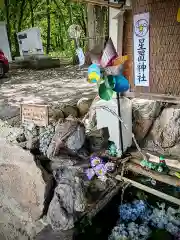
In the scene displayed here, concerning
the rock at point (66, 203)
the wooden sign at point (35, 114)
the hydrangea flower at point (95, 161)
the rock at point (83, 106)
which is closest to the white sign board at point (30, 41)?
the rock at point (83, 106)

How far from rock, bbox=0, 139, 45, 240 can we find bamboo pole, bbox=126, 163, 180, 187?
1422mm

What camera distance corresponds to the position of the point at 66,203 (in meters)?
3.13

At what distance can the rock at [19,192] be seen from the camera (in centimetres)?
342

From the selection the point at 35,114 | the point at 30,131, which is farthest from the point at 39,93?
the point at 30,131

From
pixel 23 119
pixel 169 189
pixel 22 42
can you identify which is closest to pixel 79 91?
pixel 23 119

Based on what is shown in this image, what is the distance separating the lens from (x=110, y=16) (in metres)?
3.62

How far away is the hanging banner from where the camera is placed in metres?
3.26

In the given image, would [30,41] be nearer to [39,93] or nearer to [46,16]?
[39,93]

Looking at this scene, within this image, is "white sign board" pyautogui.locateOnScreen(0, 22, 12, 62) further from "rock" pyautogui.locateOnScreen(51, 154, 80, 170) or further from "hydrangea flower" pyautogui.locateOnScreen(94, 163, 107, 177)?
"hydrangea flower" pyautogui.locateOnScreen(94, 163, 107, 177)

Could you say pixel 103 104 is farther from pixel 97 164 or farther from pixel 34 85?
pixel 34 85

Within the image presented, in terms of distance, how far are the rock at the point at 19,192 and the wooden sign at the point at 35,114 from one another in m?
0.68

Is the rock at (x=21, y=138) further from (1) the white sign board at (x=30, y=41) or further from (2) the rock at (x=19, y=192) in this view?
(1) the white sign board at (x=30, y=41)

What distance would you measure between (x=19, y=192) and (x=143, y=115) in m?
2.51

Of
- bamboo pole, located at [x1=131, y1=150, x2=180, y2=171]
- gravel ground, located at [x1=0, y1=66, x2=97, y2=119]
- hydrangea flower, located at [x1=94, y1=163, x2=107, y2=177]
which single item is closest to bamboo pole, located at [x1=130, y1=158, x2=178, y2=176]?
bamboo pole, located at [x1=131, y1=150, x2=180, y2=171]
